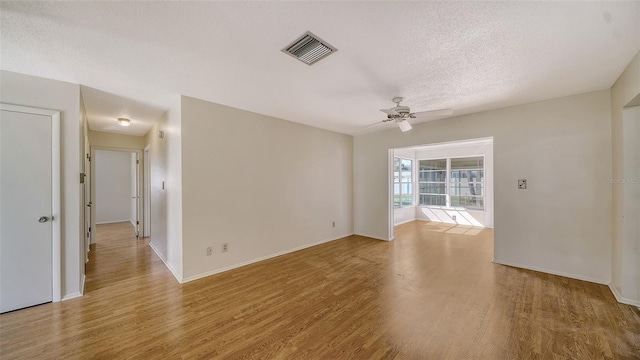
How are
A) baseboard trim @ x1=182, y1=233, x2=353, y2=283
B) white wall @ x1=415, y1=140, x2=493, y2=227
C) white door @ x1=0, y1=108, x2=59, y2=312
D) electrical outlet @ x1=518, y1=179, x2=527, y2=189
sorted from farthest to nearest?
white wall @ x1=415, y1=140, x2=493, y2=227
electrical outlet @ x1=518, y1=179, x2=527, y2=189
baseboard trim @ x1=182, y1=233, x2=353, y2=283
white door @ x1=0, y1=108, x2=59, y2=312

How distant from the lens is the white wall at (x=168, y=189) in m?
3.18

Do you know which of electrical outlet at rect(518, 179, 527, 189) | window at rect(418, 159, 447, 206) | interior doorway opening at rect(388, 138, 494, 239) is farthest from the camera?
window at rect(418, 159, 447, 206)

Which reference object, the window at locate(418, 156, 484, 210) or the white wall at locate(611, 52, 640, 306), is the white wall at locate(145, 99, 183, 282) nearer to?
the white wall at locate(611, 52, 640, 306)

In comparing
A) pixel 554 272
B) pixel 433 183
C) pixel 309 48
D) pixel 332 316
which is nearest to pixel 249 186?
pixel 332 316

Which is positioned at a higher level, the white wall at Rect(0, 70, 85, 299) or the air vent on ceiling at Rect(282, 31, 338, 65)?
the air vent on ceiling at Rect(282, 31, 338, 65)

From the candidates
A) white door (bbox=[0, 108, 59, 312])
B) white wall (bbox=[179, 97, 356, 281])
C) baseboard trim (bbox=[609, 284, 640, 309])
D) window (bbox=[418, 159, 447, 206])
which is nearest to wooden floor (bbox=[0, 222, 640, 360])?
baseboard trim (bbox=[609, 284, 640, 309])

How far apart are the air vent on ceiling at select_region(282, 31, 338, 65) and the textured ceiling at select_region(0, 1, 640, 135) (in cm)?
6

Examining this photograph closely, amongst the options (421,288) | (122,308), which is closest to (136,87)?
(122,308)

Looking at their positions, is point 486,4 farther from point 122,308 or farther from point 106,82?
point 122,308

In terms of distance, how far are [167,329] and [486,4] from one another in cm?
366

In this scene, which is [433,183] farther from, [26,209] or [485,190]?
[26,209]

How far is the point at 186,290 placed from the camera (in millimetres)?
2877

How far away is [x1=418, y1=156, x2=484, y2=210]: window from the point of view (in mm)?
6852

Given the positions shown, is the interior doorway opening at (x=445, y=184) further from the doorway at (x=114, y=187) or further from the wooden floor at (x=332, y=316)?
the doorway at (x=114, y=187)
